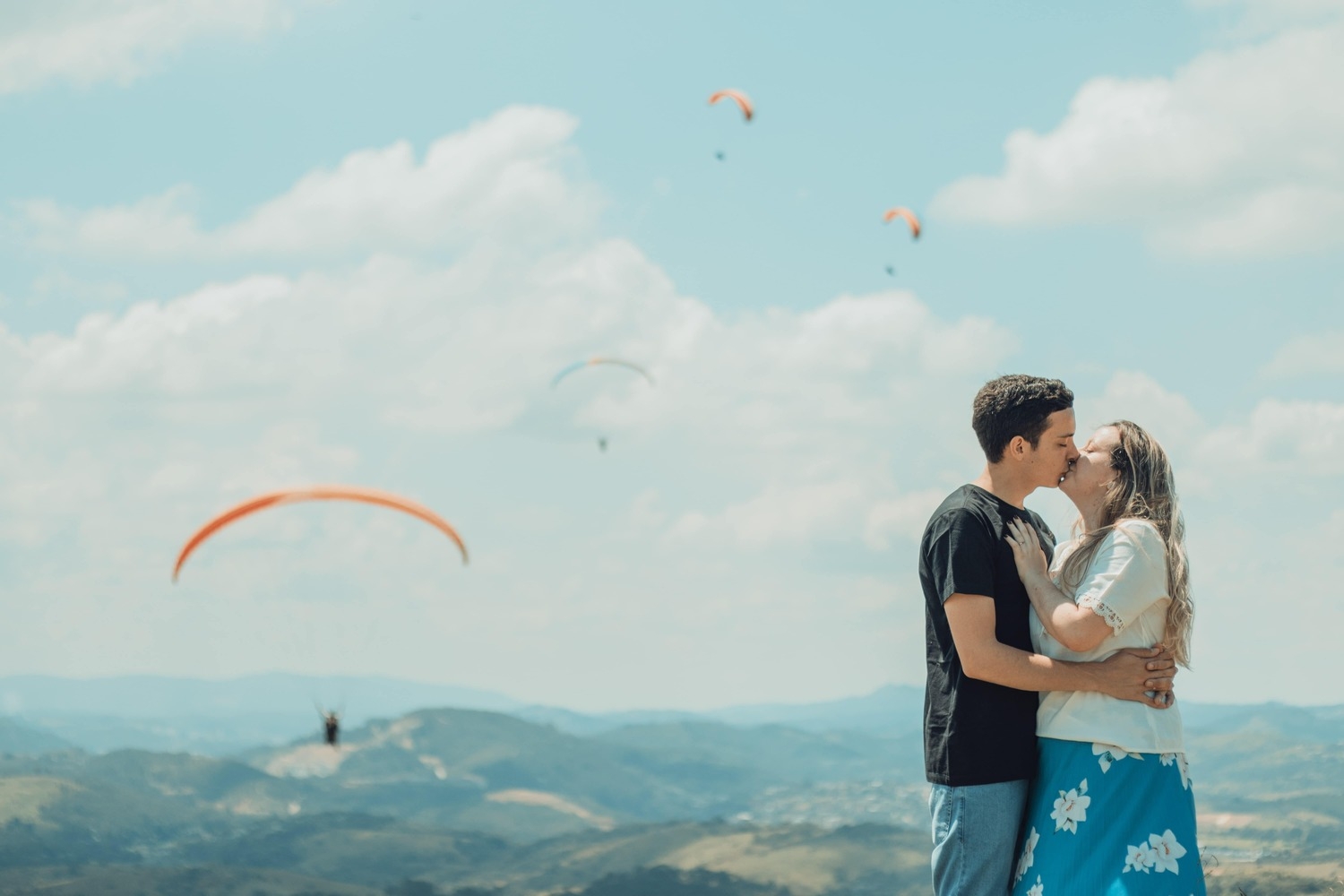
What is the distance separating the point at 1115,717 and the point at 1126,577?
702 mm

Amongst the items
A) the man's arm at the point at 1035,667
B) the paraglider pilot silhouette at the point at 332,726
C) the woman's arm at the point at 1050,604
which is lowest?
the paraglider pilot silhouette at the point at 332,726

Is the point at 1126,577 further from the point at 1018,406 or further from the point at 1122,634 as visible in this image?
the point at 1018,406

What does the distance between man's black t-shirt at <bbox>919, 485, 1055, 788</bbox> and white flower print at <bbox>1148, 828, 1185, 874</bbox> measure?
67 centimetres

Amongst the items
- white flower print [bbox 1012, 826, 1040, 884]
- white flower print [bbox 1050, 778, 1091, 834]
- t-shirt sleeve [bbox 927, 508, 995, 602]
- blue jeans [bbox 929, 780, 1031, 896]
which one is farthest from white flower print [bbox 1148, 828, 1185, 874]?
t-shirt sleeve [bbox 927, 508, 995, 602]

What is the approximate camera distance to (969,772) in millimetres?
6438

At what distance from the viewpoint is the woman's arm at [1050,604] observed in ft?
20.7

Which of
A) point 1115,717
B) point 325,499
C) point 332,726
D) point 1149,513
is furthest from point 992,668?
point 332,726

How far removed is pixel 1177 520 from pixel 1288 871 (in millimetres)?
220817

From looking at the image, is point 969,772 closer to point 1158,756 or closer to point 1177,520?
point 1158,756

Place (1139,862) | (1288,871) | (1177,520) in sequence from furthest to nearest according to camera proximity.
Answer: (1288,871)
(1177,520)
(1139,862)

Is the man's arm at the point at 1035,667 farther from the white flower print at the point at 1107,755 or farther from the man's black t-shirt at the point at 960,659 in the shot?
the white flower print at the point at 1107,755

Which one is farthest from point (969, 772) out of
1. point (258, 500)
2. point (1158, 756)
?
point (258, 500)

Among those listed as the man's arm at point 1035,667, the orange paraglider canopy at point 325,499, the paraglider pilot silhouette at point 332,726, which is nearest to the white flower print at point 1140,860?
the man's arm at point 1035,667

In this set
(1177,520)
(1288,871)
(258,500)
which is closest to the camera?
(1177,520)
